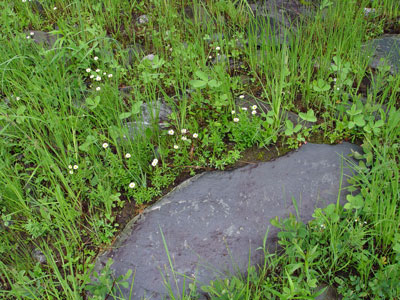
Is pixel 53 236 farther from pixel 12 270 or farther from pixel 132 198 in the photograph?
pixel 132 198

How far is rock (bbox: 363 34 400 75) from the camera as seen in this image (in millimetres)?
3160

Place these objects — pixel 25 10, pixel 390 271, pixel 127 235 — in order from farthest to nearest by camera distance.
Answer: pixel 25 10 → pixel 127 235 → pixel 390 271

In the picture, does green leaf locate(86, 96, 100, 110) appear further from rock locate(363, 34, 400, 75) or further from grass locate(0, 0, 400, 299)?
rock locate(363, 34, 400, 75)

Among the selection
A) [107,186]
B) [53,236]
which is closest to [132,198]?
[107,186]

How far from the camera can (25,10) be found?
408cm

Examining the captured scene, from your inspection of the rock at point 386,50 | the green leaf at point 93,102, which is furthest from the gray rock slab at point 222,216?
the rock at point 386,50

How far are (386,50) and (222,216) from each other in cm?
242

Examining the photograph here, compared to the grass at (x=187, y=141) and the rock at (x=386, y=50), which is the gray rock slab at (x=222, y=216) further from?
the rock at (x=386, y=50)

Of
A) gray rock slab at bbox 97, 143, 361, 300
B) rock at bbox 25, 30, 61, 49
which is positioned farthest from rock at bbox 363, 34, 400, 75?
rock at bbox 25, 30, 61, 49

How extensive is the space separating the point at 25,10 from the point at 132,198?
9.53 feet

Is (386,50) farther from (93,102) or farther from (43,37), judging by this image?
(43,37)

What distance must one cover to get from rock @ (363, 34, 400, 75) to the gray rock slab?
1066 millimetres

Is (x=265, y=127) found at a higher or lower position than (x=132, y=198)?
higher

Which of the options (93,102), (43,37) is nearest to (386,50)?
(93,102)
